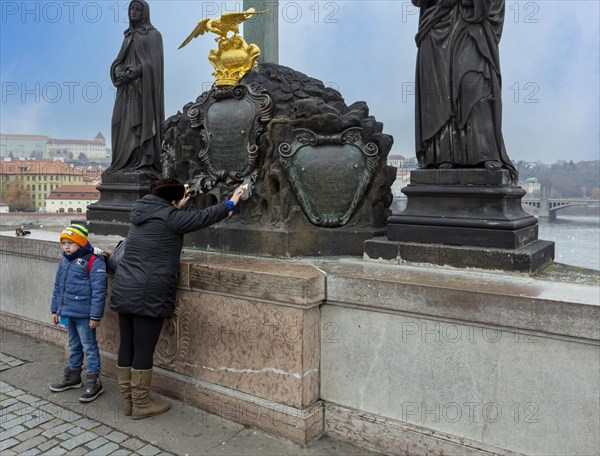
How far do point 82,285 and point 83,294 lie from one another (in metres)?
0.08

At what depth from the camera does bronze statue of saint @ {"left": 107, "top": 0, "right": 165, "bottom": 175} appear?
6996 millimetres

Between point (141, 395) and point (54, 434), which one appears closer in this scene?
point (54, 434)

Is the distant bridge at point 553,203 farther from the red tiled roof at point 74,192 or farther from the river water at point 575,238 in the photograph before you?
the red tiled roof at point 74,192

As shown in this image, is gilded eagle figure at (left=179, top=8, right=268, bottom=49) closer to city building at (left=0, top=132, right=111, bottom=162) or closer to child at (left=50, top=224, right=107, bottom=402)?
child at (left=50, top=224, right=107, bottom=402)

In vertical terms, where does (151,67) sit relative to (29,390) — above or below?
above

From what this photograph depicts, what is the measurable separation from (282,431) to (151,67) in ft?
17.7

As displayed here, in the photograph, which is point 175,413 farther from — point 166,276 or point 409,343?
point 409,343

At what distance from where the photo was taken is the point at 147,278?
369cm

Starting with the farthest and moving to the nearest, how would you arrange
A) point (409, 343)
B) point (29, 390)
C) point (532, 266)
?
point (29, 390), point (532, 266), point (409, 343)

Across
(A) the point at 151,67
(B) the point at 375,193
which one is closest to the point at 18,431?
(B) the point at 375,193

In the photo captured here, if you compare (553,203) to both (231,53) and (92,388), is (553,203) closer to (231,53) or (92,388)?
(231,53)

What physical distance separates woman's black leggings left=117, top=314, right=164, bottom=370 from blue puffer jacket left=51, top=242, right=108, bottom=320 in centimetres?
54

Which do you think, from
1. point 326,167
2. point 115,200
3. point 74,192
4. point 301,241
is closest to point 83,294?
point 301,241

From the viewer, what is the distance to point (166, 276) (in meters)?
3.74
